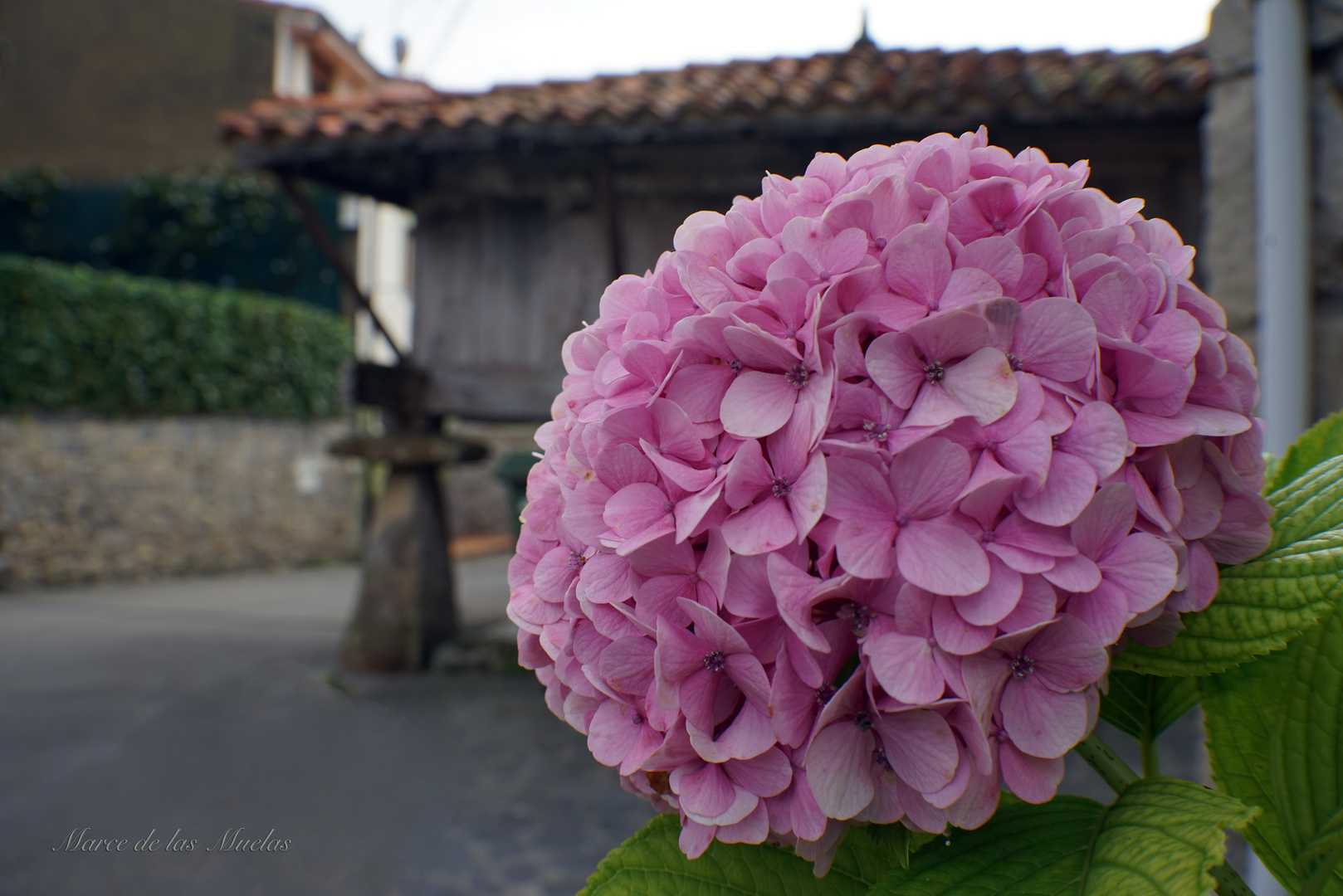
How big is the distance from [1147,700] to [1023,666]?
0.29 metres

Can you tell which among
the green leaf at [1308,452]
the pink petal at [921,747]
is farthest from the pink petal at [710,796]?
the green leaf at [1308,452]

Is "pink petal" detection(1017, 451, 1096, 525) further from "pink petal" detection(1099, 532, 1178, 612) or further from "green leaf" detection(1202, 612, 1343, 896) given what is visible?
"green leaf" detection(1202, 612, 1343, 896)

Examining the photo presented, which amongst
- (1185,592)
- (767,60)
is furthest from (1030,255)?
(767,60)

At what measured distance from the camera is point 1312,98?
2270 millimetres

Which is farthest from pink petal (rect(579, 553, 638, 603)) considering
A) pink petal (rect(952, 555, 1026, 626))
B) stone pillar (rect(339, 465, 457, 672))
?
stone pillar (rect(339, 465, 457, 672))

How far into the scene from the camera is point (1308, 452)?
0.81 m

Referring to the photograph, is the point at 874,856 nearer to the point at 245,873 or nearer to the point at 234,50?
the point at 245,873

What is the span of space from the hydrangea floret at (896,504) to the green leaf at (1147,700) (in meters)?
0.16

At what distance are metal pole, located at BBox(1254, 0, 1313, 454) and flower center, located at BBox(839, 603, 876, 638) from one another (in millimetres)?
2103

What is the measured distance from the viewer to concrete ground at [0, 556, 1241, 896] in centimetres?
384

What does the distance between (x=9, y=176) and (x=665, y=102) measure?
12.3m

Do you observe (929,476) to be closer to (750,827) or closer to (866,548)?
(866,548)

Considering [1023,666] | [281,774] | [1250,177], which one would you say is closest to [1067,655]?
[1023,666]

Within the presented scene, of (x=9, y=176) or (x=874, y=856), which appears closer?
(x=874, y=856)
